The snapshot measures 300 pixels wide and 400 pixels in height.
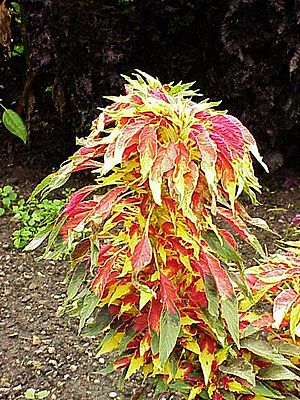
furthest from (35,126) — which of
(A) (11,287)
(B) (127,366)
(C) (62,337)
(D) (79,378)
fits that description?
(B) (127,366)

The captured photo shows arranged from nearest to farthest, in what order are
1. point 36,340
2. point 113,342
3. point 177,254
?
point 177,254 < point 113,342 < point 36,340

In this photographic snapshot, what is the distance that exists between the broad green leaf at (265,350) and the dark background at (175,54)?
1.79 metres

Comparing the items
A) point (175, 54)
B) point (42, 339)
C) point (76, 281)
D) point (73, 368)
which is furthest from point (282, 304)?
point (175, 54)

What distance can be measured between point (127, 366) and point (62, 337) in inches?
39.4

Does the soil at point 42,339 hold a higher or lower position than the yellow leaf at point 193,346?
lower

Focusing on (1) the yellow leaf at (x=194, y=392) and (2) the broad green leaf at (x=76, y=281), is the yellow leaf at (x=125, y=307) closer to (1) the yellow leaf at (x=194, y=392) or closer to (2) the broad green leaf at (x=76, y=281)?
(2) the broad green leaf at (x=76, y=281)

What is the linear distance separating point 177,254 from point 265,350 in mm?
261

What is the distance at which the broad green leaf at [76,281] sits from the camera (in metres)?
1.27

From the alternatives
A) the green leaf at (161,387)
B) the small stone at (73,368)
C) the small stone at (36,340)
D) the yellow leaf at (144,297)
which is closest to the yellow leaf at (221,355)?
the green leaf at (161,387)

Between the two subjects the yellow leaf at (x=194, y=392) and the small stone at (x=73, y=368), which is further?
the small stone at (x=73, y=368)

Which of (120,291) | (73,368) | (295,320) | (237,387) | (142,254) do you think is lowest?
(73,368)

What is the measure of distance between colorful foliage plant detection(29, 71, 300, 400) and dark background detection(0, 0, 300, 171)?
5.71 feet

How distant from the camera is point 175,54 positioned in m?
3.18

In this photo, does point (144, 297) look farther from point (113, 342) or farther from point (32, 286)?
point (32, 286)
